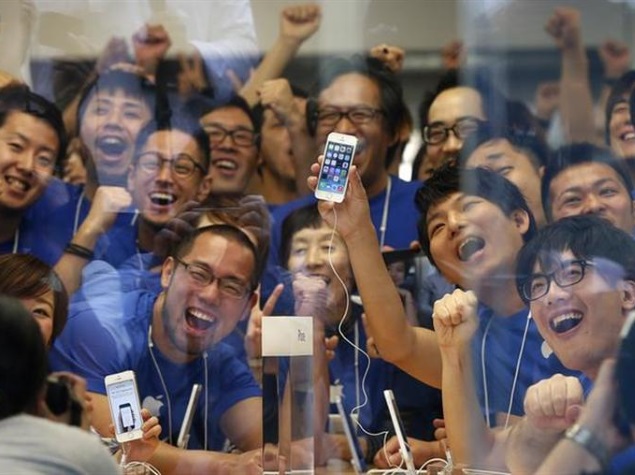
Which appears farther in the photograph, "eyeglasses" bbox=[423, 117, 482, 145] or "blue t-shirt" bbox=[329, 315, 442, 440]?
"eyeglasses" bbox=[423, 117, 482, 145]

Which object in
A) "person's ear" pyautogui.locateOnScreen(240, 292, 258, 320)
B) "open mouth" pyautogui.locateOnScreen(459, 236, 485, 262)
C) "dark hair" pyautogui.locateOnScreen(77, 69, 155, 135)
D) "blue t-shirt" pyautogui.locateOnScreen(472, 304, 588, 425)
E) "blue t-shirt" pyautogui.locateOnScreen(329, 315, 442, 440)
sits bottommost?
"blue t-shirt" pyautogui.locateOnScreen(329, 315, 442, 440)

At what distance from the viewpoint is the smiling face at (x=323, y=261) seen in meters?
3.71

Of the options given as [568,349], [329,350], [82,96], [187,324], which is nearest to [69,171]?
[82,96]

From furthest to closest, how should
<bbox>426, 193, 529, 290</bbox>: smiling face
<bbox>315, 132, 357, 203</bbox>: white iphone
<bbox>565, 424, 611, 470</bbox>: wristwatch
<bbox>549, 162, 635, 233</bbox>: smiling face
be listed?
<bbox>315, 132, 357, 203</bbox>: white iphone, <bbox>426, 193, 529, 290</bbox>: smiling face, <bbox>549, 162, 635, 233</bbox>: smiling face, <bbox>565, 424, 611, 470</bbox>: wristwatch

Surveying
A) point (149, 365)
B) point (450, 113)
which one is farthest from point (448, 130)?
point (149, 365)

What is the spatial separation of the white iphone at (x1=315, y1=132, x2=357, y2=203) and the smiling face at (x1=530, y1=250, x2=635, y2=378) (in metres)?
0.63

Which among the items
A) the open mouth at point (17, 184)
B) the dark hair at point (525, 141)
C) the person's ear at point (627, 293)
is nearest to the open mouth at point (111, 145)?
the open mouth at point (17, 184)

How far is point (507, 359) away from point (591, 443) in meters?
0.63

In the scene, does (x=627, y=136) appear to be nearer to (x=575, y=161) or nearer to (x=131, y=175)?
(x=575, y=161)

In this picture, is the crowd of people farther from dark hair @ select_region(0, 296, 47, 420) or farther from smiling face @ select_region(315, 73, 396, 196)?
dark hair @ select_region(0, 296, 47, 420)

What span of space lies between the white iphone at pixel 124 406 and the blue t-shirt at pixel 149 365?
0.16 m

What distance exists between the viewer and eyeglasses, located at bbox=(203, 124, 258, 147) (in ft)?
13.5

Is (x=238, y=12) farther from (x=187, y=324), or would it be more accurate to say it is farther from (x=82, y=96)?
(x=187, y=324)

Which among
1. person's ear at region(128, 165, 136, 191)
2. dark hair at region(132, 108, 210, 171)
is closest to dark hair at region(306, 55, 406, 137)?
dark hair at region(132, 108, 210, 171)
